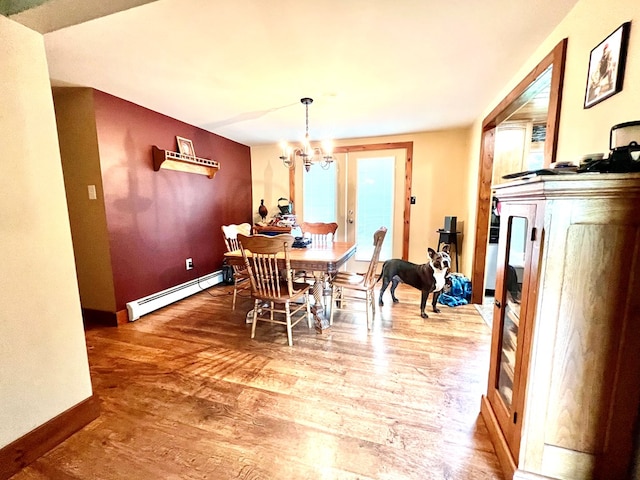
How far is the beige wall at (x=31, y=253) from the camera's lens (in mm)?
1203

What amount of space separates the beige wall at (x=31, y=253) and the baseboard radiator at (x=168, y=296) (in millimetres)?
1523

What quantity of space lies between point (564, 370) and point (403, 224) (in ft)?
10.9

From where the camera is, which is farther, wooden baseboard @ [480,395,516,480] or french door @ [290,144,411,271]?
french door @ [290,144,411,271]

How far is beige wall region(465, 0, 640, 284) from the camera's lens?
1.09 m

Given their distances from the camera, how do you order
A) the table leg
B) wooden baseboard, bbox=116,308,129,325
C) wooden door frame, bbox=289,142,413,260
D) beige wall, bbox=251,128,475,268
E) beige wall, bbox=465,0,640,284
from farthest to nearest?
1. wooden door frame, bbox=289,142,413,260
2. beige wall, bbox=251,128,475,268
3. wooden baseboard, bbox=116,308,129,325
4. the table leg
5. beige wall, bbox=465,0,640,284

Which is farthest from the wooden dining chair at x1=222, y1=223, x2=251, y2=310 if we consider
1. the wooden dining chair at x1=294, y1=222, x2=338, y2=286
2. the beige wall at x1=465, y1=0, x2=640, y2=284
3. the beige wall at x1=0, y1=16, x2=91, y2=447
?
the beige wall at x1=465, y1=0, x2=640, y2=284

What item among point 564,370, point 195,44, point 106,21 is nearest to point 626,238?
point 564,370

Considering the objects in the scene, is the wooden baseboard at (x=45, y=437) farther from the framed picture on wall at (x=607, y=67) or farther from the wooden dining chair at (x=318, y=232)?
the framed picture on wall at (x=607, y=67)

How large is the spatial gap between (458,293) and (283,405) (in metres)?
2.59

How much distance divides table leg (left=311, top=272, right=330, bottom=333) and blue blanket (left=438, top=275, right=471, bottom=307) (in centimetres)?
153

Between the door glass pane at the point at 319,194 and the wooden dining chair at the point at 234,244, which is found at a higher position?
the door glass pane at the point at 319,194

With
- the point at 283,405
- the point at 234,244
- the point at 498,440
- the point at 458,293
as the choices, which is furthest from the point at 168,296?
the point at 458,293

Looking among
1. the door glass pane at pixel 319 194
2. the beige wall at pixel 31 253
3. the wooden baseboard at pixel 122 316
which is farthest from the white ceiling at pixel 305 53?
the wooden baseboard at pixel 122 316

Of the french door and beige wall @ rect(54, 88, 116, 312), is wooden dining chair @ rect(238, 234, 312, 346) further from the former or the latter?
the french door
